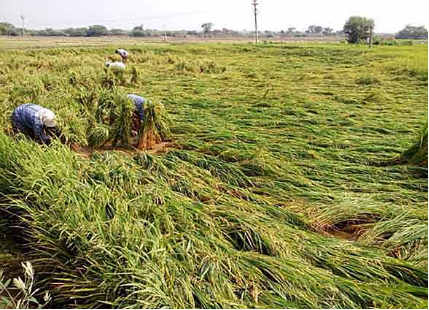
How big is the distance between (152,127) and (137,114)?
0.37 metres

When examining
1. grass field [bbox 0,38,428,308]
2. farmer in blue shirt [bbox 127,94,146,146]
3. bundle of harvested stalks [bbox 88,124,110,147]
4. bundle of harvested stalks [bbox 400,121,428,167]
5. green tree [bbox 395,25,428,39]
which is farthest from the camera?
farmer in blue shirt [bbox 127,94,146,146]

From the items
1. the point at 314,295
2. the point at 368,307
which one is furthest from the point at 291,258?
the point at 368,307

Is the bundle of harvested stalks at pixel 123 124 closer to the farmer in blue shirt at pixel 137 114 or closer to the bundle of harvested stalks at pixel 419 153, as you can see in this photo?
the farmer in blue shirt at pixel 137 114

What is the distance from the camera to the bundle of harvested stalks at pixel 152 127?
4.10 metres

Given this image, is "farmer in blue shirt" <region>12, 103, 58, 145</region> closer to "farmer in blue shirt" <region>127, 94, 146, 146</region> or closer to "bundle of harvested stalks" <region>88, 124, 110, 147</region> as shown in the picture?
"bundle of harvested stalks" <region>88, 124, 110, 147</region>

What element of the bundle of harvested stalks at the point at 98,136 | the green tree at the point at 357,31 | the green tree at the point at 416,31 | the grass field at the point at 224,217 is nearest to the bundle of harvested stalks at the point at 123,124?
the bundle of harvested stalks at the point at 98,136

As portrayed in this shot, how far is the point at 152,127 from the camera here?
416cm

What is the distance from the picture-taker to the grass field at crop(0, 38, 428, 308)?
5.81 ft

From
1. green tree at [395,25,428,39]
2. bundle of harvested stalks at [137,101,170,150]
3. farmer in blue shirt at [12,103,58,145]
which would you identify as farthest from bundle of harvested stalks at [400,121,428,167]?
farmer in blue shirt at [12,103,58,145]

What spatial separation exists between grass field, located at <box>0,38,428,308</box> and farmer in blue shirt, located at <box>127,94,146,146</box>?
444mm

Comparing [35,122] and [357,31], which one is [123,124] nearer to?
[35,122]

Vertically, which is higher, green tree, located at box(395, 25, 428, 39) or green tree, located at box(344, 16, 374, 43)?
green tree, located at box(344, 16, 374, 43)

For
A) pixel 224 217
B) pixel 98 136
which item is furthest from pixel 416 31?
pixel 98 136

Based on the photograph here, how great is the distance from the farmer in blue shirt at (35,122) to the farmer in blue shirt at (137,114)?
963mm
